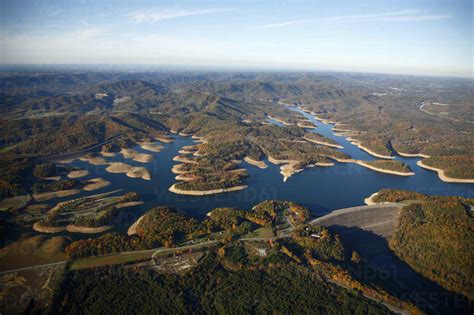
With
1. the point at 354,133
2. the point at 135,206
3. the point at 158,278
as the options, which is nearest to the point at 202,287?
the point at 158,278

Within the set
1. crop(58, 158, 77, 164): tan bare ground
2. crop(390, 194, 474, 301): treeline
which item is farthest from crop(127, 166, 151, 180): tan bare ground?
crop(390, 194, 474, 301): treeline

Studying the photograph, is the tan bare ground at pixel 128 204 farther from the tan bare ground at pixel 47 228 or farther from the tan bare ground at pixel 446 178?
the tan bare ground at pixel 446 178

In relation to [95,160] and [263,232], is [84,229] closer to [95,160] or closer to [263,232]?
[263,232]

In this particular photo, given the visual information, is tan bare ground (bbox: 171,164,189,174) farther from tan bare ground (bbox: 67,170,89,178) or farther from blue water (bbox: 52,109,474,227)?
tan bare ground (bbox: 67,170,89,178)

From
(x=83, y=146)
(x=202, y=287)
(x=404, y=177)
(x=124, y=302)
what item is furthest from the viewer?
(x=83, y=146)

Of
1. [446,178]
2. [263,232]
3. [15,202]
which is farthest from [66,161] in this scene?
[446,178]

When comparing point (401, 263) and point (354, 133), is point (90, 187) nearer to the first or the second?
point (401, 263)
